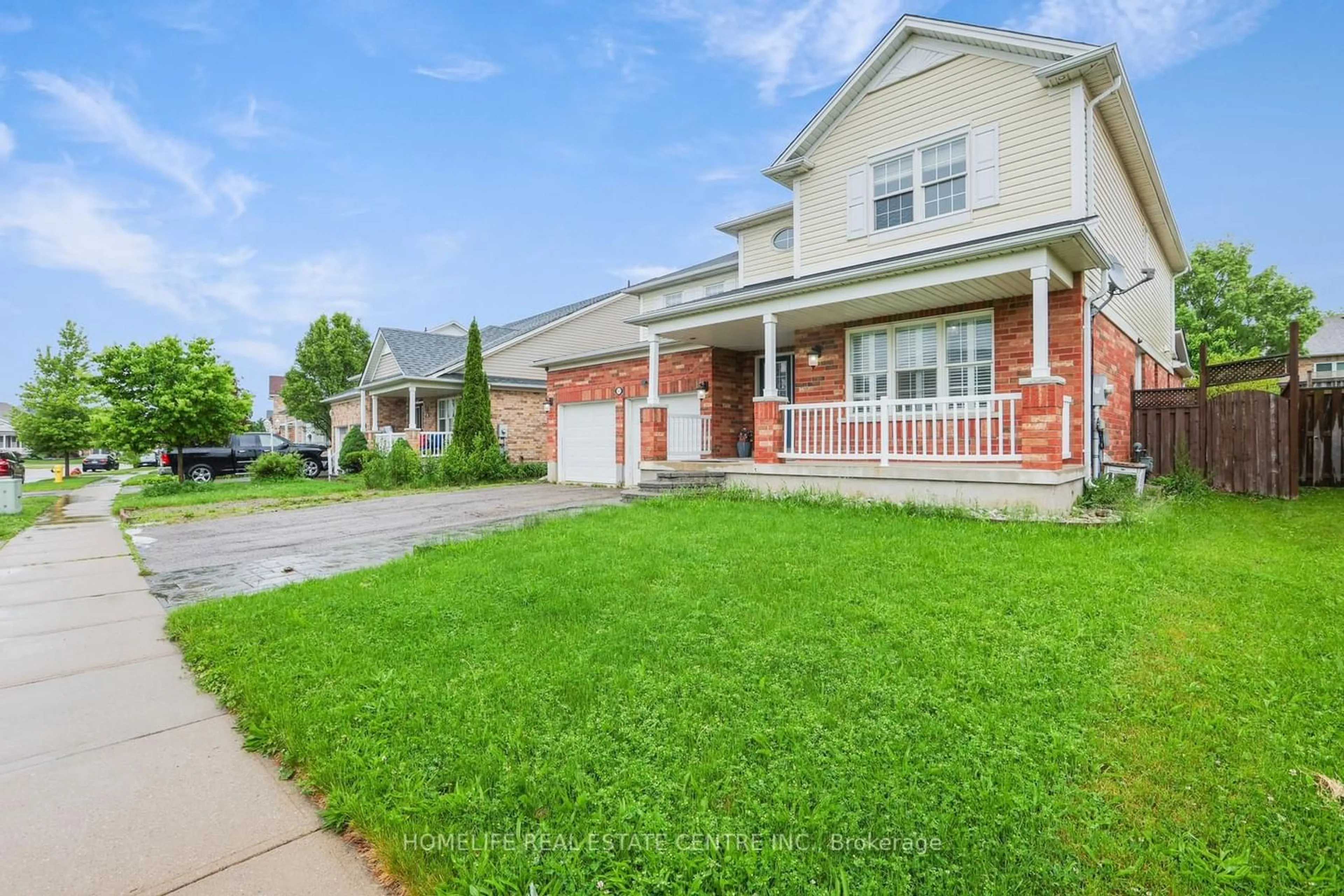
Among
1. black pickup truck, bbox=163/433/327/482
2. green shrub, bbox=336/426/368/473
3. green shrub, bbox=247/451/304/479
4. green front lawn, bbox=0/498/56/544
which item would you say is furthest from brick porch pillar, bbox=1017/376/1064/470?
black pickup truck, bbox=163/433/327/482

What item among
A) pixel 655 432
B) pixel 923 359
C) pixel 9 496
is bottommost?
pixel 9 496

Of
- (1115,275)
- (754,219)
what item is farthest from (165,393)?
(1115,275)

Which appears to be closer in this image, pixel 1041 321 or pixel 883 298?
pixel 1041 321

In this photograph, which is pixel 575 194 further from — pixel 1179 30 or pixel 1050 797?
pixel 1050 797

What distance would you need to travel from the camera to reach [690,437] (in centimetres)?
1313

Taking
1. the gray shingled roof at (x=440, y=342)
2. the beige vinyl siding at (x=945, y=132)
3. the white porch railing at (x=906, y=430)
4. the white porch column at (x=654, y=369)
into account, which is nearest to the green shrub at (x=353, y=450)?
the gray shingled roof at (x=440, y=342)

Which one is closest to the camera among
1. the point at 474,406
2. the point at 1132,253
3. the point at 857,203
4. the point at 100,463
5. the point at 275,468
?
the point at 857,203

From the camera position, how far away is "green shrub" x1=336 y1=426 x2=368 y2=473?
21.2 m

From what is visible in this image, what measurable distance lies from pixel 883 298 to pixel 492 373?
48.1 ft

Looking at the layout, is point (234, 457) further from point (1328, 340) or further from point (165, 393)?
point (1328, 340)

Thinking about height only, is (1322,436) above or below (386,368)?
below

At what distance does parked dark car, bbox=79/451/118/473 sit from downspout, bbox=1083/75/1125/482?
145ft

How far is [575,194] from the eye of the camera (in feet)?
71.9

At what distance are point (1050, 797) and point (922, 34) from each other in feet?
38.0
